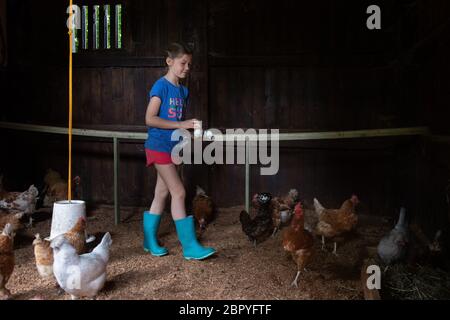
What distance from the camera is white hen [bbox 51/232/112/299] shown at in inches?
117

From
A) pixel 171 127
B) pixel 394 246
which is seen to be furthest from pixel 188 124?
pixel 394 246

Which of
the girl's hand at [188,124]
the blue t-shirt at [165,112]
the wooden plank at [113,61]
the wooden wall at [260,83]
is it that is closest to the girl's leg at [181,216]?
the blue t-shirt at [165,112]

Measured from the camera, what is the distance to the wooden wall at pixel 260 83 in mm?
5762

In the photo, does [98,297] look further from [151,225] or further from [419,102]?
[419,102]

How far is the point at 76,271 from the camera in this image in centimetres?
296

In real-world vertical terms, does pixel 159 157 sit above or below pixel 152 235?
above

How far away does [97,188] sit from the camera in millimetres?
6637

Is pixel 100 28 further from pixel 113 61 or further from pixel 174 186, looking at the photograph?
pixel 174 186

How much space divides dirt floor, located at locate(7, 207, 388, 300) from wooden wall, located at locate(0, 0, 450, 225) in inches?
42.3

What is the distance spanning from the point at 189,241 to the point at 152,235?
40 cm

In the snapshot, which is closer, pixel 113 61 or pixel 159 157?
pixel 159 157

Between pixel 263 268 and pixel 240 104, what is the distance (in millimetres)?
2787

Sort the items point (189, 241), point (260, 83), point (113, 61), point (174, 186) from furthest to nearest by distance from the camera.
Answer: point (113, 61)
point (260, 83)
point (189, 241)
point (174, 186)

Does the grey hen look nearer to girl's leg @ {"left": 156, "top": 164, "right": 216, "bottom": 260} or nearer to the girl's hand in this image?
girl's leg @ {"left": 156, "top": 164, "right": 216, "bottom": 260}
